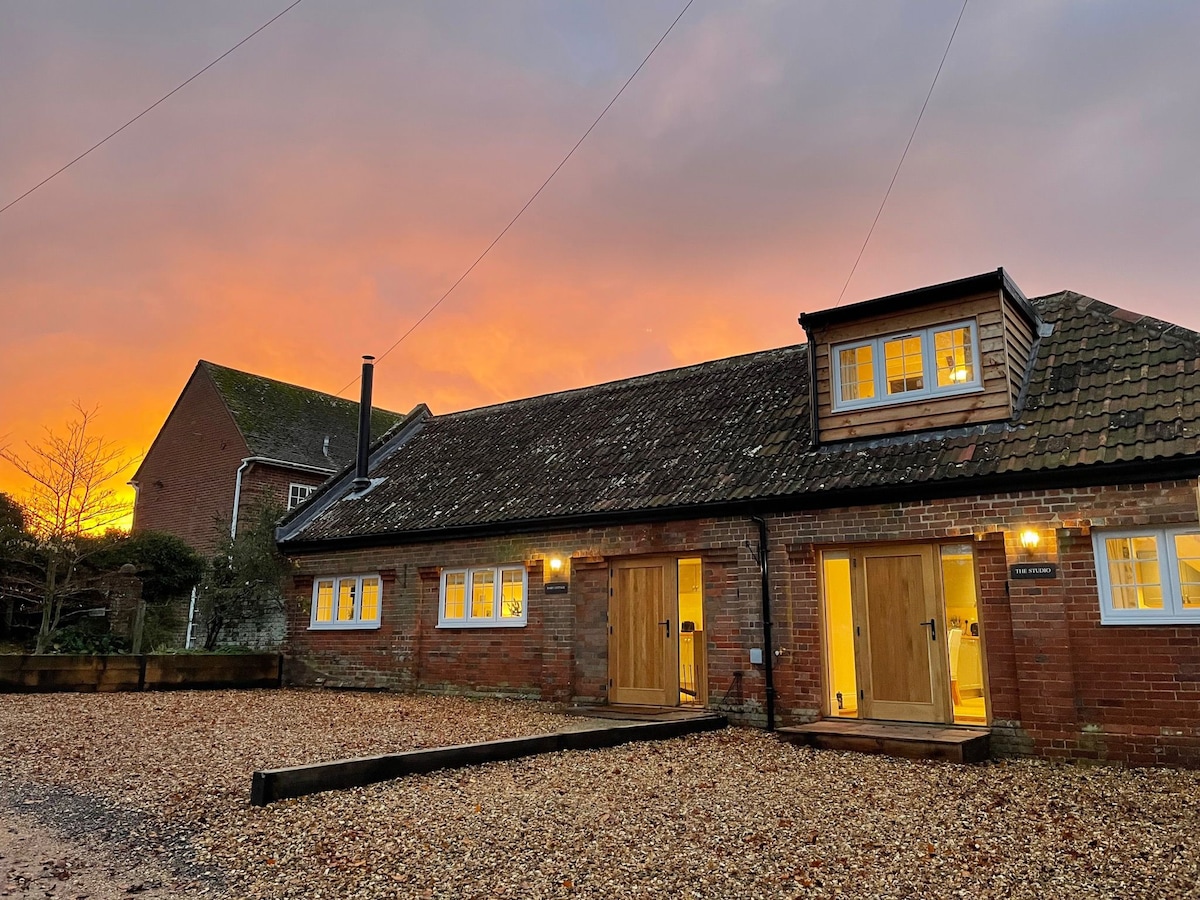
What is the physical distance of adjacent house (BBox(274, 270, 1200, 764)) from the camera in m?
8.54

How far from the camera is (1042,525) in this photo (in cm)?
900

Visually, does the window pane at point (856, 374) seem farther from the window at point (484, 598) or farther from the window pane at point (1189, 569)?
the window at point (484, 598)

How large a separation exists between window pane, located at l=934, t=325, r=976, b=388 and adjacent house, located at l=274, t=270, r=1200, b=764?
20 millimetres

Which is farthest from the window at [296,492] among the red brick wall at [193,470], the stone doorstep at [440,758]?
the stone doorstep at [440,758]

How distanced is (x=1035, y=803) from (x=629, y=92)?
977cm

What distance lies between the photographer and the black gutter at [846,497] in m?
8.45

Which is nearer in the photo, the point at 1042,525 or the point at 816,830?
the point at 816,830

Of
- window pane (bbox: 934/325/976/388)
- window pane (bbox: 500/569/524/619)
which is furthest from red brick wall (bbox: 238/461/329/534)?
window pane (bbox: 934/325/976/388)

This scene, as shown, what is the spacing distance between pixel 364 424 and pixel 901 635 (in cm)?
1307

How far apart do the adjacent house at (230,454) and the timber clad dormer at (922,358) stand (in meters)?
17.0

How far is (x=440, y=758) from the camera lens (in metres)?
7.45

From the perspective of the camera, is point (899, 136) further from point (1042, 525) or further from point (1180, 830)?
point (1180, 830)

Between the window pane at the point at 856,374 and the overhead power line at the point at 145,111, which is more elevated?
the overhead power line at the point at 145,111

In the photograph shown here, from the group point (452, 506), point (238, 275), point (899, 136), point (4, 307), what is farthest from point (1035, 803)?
point (4, 307)
